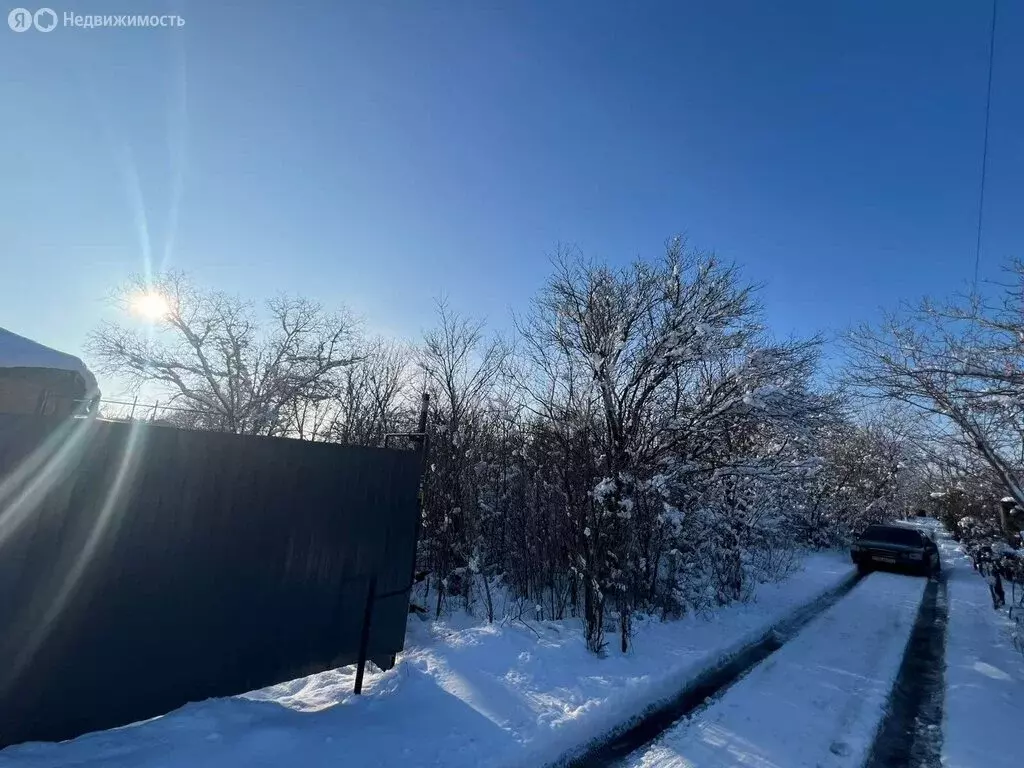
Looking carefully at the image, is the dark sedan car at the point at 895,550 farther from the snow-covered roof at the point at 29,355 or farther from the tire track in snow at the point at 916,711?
the snow-covered roof at the point at 29,355

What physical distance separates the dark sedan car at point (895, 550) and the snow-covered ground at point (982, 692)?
532 cm

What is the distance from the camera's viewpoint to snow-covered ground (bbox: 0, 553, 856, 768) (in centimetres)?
329

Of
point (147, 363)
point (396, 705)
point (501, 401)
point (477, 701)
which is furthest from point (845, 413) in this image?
point (147, 363)

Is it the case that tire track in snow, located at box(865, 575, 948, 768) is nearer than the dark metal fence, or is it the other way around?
the dark metal fence

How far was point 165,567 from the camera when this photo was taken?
3.53 metres

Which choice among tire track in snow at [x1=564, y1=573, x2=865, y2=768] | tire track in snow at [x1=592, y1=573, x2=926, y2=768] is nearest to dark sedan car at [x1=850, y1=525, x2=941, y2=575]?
tire track in snow at [x1=564, y1=573, x2=865, y2=768]

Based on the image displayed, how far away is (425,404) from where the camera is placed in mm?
7898

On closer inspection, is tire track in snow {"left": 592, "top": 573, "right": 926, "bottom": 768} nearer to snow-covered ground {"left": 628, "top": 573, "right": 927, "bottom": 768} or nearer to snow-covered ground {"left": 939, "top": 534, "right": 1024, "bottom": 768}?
snow-covered ground {"left": 628, "top": 573, "right": 927, "bottom": 768}

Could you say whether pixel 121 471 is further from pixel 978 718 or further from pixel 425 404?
pixel 978 718

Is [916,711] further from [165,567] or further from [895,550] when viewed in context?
[895,550]

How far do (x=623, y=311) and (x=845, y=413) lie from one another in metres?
4.30

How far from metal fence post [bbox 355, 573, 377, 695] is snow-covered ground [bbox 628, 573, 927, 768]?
2.30 m

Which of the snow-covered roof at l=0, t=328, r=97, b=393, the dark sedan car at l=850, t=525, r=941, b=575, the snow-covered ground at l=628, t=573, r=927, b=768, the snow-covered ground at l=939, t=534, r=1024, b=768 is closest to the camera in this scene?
the snow-covered ground at l=628, t=573, r=927, b=768

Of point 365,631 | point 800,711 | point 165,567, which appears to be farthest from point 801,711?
point 165,567
